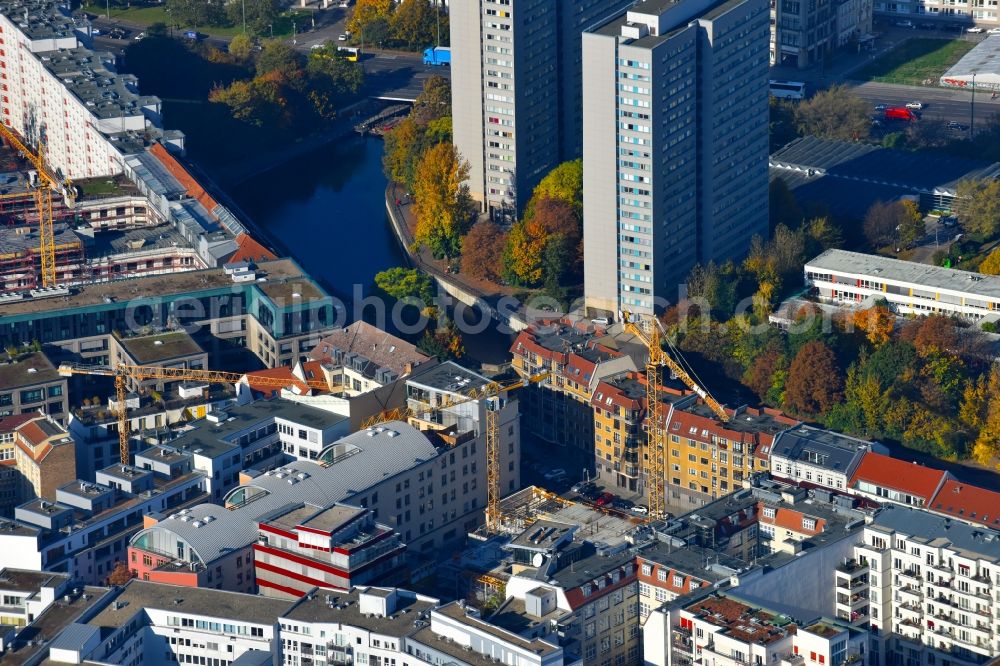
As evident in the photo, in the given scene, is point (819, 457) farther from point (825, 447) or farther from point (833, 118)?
point (833, 118)

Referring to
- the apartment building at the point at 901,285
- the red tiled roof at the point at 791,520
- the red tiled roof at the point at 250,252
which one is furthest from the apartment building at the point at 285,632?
the apartment building at the point at 901,285

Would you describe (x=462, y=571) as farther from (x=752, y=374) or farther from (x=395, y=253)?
(x=395, y=253)

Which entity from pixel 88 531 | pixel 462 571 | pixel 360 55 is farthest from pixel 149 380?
pixel 360 55

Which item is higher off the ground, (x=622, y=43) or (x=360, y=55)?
(x=622, y=43)

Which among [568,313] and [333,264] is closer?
[568,313]

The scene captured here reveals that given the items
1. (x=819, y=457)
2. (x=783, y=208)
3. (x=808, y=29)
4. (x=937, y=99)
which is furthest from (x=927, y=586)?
(x=808, y=29)

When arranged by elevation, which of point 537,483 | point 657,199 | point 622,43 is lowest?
point 537,483

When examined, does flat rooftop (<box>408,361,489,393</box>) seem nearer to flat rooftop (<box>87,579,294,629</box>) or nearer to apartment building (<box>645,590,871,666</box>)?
flat rooftop (<box>87,579,294,629</box>)
